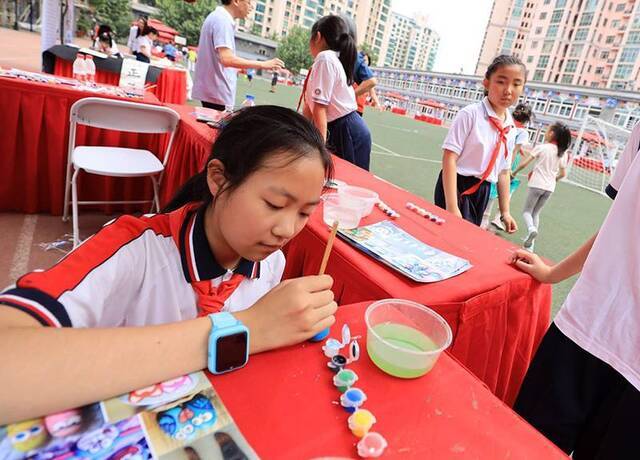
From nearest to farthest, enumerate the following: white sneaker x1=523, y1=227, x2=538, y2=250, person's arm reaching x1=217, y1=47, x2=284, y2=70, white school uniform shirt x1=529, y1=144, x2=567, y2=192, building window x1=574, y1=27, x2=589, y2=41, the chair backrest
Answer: the chair backrest, person's arm reaching x1=217, y1=47, x2=284, y2=70, white sneaker x1=523, y1=227, x2=538, y2=250, white school uniform shirt x1=529, y1=144, x2=567, y2=192, building window x1=574, y1=27, x2=589, y2=41

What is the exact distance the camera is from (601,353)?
962mm

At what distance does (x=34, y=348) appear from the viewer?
464 millimetres

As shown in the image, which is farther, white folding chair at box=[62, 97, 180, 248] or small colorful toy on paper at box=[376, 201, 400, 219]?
white folding chair at box=[62, 97, 180, 248]

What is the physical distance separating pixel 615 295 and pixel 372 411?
0.82 metres

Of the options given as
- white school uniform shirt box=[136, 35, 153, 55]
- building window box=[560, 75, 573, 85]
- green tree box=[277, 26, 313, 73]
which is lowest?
white school uniform shirt box=[136, 35, 153, 55]

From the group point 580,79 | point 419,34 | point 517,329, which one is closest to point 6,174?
point 517,329

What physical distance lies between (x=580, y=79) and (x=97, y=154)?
52.8 meters

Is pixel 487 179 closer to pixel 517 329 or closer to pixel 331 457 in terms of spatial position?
pixel 517 329

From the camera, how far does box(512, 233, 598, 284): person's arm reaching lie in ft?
3.80

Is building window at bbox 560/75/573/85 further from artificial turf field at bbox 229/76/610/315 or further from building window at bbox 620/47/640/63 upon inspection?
artificial turf field at bbox 229/76/610/315

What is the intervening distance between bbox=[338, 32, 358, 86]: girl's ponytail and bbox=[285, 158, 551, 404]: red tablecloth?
1.37 m

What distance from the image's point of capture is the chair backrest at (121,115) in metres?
2.35

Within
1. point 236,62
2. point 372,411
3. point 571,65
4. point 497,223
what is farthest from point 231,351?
point 571,65

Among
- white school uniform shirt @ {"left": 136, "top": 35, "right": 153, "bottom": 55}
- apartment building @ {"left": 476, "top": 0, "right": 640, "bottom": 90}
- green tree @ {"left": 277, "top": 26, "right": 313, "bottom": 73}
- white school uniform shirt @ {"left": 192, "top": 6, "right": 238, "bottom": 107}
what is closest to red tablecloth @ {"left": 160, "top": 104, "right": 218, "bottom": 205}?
white school uniform shirt @ {"left": 192, "top": 6, "right": 238, "bottom": 107}
